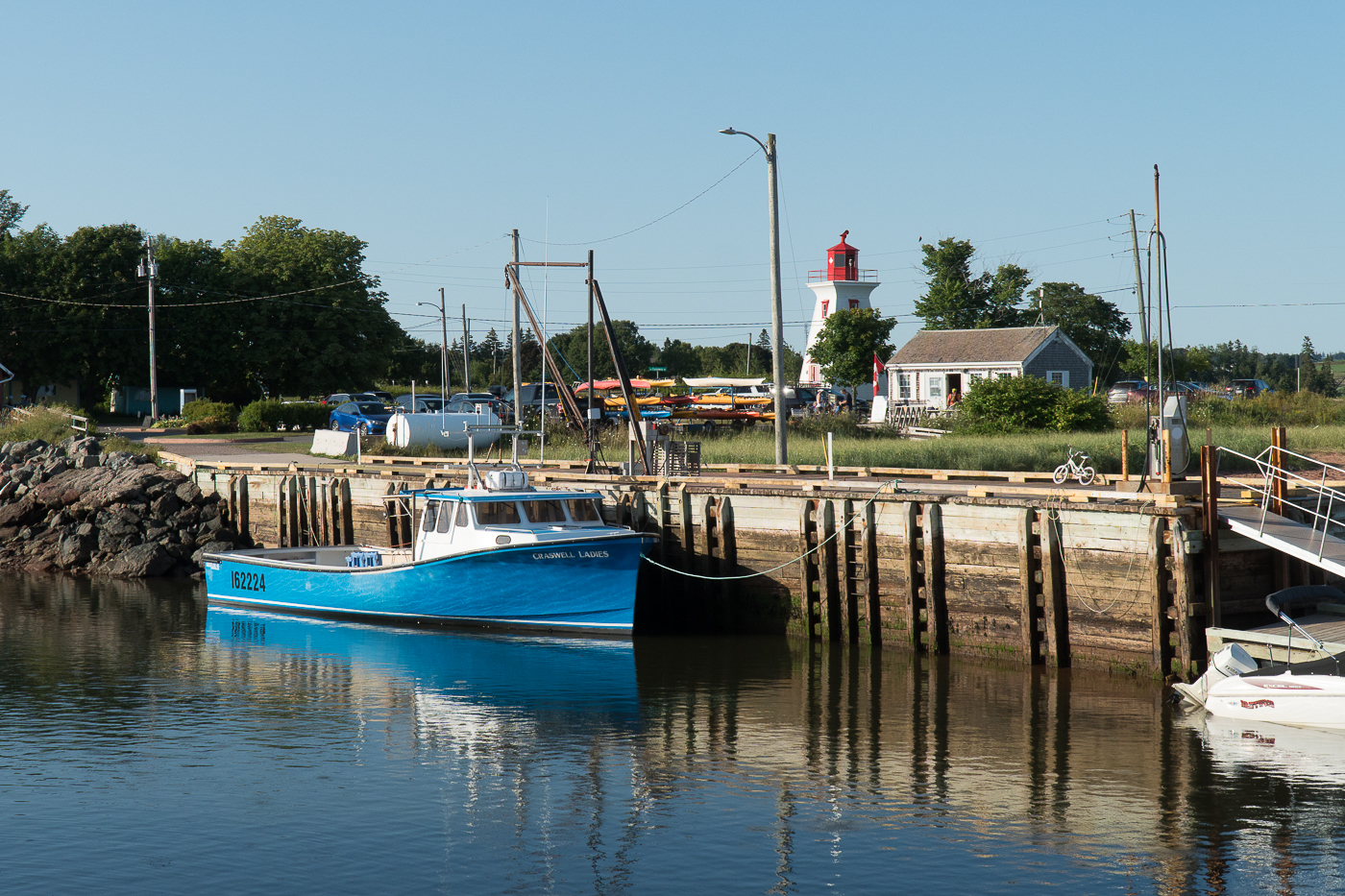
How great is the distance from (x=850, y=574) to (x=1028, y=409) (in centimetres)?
2561

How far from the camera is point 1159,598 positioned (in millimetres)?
17719

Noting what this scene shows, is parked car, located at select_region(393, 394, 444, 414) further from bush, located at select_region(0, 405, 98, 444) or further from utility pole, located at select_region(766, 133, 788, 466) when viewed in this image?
utility pole, located at select_region(766, 133, 788, 466)

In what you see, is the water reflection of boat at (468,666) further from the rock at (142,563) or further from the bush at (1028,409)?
the bush at (1028,409)

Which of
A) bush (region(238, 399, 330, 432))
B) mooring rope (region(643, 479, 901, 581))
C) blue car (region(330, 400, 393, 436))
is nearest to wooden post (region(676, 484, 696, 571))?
mooring rope (region(643, 479, 901, 581))

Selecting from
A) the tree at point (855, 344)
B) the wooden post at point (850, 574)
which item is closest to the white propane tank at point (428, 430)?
the wooden post at point (850, 574)

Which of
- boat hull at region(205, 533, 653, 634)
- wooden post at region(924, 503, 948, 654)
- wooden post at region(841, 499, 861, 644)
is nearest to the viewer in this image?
wooden post at region(924, 503, 948, 654)

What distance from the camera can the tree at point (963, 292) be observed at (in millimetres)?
72438

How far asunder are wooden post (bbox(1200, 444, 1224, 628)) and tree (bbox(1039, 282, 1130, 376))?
61571mm

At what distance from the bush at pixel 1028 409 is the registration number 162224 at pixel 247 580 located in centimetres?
2613

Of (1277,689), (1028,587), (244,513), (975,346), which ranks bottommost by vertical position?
(1277,689)

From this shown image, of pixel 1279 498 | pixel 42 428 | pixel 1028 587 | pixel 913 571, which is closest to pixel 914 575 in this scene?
pixel 913 571

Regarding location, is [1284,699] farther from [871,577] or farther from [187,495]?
[187,495]

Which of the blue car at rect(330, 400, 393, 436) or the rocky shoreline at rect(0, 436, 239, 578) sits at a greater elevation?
the blue car at rect(330, 400, 393, 436)

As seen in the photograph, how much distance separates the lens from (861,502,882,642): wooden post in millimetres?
21156
